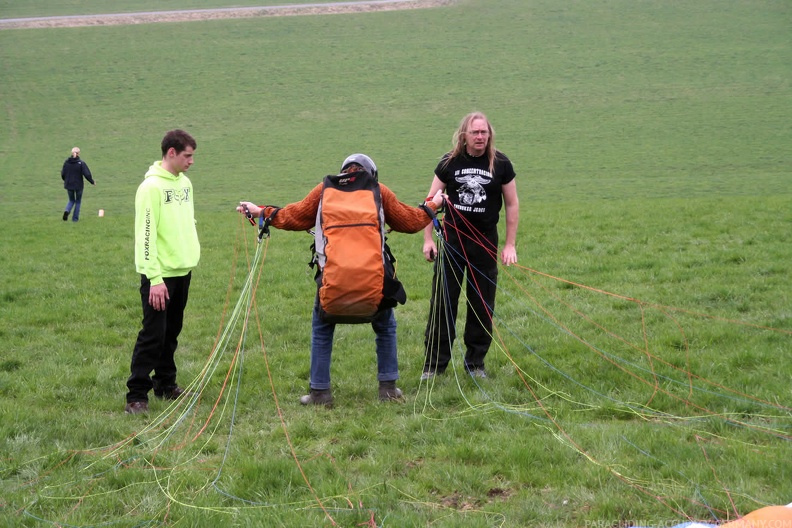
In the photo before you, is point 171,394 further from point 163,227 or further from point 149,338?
point 163,227

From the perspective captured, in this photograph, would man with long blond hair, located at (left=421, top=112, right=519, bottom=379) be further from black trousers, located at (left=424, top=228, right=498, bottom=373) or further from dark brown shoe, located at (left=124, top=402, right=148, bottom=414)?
dark brown shoe, located at (left=124, top=402, right=148, bottom=414)

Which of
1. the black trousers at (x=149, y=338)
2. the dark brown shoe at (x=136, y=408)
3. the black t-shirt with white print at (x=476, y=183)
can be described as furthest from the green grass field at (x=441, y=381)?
the black t-shirt with white print at (x=476, y=183)

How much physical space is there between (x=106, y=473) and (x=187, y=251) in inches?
71.4

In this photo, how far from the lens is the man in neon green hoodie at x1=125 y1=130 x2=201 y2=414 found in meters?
5.54

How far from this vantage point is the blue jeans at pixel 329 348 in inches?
221

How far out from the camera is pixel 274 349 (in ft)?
24.0

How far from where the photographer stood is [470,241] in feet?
20.1

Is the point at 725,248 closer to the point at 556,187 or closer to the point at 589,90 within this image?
the point at 556,187

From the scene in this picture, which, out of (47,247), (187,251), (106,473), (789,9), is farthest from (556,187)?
(789,9)

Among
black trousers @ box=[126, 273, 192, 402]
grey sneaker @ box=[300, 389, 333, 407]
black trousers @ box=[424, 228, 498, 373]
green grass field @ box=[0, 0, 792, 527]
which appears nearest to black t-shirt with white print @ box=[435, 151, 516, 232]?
black trousers @ box=[424, 228, 498, 373]

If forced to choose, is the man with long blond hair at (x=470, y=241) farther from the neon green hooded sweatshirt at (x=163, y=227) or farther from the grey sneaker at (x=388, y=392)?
the neon green hooded sweatshirt at (x=163, y=227)

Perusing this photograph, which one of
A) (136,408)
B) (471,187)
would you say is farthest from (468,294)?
(136,408)

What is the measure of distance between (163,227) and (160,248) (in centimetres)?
15

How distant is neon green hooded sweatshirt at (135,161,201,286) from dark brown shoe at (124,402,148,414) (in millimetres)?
901
